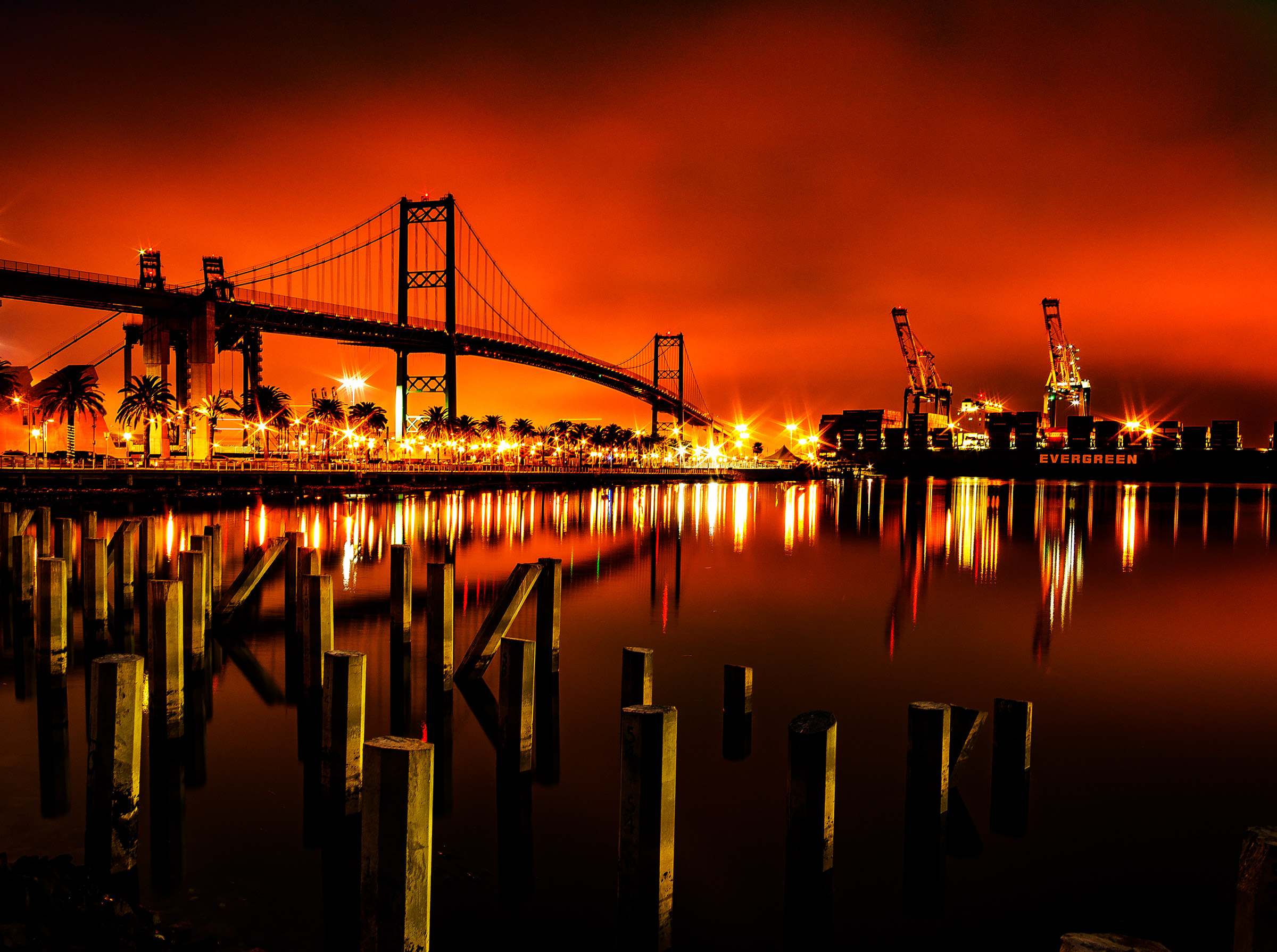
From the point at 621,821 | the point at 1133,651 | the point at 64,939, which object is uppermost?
the point at 621,821

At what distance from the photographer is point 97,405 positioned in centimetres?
4456

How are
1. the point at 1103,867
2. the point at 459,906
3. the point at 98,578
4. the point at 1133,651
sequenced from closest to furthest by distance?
1. the point at 459,906
2. the point at 1103,867
3. the point at 98,578
4. the point at 1133,651

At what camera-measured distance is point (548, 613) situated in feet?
26.4

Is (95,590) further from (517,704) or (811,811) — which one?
(811,811)

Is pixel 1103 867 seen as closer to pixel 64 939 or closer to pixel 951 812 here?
pixel 951 812

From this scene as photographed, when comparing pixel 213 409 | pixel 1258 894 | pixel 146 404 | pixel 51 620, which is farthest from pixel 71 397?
pixel 1258 894

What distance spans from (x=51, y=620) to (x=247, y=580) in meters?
2.80

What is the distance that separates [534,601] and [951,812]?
8768 millimetres

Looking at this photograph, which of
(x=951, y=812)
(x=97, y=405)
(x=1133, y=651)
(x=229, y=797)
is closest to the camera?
(x=951, y=812)

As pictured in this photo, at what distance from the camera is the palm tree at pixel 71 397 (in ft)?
137

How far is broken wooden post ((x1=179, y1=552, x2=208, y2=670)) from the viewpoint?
24.1ft

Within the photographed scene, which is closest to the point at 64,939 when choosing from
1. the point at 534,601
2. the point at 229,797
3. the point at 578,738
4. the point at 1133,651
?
the point at 229,797

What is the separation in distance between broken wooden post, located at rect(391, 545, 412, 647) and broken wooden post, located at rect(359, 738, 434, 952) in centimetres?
527

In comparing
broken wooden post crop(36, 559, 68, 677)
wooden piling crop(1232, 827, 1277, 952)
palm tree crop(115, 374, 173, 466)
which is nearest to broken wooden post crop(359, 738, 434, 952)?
wooden piling crop(1232, 827, 1277, 952)
